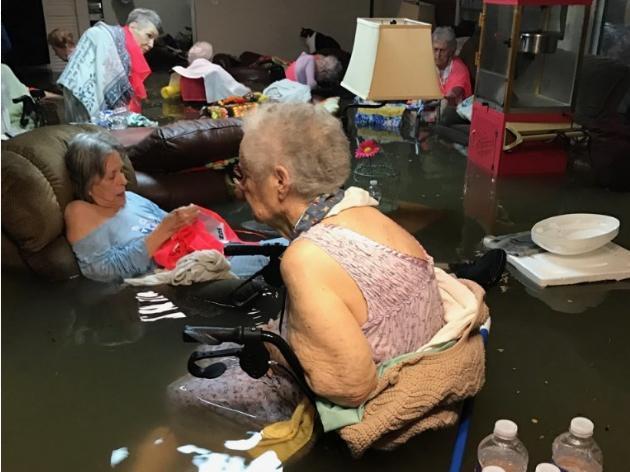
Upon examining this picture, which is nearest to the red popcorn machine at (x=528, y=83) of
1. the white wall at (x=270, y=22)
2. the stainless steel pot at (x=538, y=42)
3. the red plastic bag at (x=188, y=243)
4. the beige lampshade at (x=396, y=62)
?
the stainless steel pot at (x=538, y=42)

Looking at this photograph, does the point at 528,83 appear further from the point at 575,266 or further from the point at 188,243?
the point at 188,243

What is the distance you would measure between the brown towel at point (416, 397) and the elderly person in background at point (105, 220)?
122cm

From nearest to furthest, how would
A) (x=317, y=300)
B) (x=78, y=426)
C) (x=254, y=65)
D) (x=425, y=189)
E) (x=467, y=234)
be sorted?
(x=317, y=300) → (x=78, y=426) → (x=467, y=234) → (x=425, y=189) → (x=254, y=65)

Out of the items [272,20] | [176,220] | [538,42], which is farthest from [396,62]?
[272,20]

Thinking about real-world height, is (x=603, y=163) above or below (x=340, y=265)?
below

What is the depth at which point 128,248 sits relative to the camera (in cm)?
235

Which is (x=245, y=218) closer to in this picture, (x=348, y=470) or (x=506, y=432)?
(x=348, y=470)

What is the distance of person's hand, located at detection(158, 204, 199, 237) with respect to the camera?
236 cm

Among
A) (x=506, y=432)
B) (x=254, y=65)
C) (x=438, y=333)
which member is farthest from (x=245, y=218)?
(x=254, y=65)

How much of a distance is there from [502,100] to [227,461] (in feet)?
9.13

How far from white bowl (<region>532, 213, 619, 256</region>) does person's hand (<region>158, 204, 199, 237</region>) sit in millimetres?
1419

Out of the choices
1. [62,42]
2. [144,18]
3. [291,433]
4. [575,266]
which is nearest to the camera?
[291,433]

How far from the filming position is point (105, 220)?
7.69 feet

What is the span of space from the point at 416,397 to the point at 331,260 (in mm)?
357
